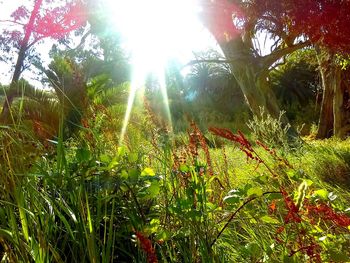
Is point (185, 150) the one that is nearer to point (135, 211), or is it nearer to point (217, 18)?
point (135, 211)

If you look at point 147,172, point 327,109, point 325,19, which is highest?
point 325,19

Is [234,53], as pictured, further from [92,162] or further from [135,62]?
[92,162]

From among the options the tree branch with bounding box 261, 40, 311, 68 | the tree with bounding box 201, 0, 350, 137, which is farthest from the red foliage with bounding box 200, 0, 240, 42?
the tree branch with bounding box 261, 40, 311, 68

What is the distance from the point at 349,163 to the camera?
4047 mm

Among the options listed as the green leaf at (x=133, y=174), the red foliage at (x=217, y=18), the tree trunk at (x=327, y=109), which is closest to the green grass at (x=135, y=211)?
the green leaf at (x=133, y=174)

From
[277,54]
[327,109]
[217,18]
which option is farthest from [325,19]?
[327,109]

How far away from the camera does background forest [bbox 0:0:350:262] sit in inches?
49.6

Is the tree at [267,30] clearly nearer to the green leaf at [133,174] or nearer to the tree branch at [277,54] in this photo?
the tree branch at [277,54]

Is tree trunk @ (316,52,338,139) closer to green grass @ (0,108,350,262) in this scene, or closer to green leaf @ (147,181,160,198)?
green grass @ (0,108,350,262)

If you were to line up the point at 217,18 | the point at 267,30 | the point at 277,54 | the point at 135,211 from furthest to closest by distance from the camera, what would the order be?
the point at 277,54 < the point at 217,18 < the point at 267,30 < the point at 135,211

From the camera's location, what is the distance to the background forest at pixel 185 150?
1.26m

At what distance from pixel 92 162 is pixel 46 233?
311 millimetres

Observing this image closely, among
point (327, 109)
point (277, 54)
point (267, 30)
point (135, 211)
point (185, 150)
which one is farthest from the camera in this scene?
point (327, 109)

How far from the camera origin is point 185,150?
1893 mm
